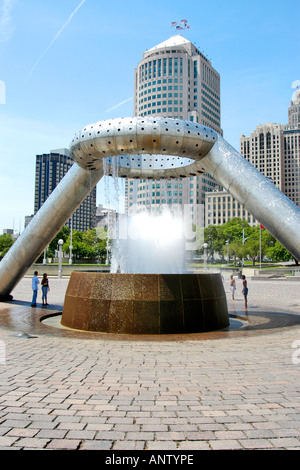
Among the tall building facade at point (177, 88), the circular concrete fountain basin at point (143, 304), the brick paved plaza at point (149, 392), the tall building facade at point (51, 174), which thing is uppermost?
the tall building facade at point (177, 88)

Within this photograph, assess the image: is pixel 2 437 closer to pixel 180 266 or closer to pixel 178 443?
pixel 178 443

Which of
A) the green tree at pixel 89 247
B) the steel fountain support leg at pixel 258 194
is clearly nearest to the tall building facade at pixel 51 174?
the green tree at pixel 89 247

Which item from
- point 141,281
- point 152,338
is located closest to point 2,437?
point 152,338

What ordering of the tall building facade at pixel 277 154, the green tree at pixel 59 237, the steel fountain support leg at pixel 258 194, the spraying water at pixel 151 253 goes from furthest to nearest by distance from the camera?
the tall building facade at pixel 277 154, the green tree at pixel 59 237, the spraying water at pixel 151 253, the steel fountain support leg at pixel 258 194

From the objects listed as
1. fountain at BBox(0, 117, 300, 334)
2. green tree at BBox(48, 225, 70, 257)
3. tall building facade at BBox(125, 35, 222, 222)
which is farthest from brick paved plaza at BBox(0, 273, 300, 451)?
tall building facade at BBox(125, 35, 222, 222)

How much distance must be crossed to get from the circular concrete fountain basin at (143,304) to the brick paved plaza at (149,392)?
71 centimetres

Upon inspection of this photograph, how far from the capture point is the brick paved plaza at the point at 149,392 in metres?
3.75

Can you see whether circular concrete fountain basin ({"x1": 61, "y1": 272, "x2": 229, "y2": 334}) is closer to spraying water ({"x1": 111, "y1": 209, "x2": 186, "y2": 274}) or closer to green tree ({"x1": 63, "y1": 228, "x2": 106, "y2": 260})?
spraying water ({"x1": 111, "y1": 209, "x2": 186, "y2": 274})

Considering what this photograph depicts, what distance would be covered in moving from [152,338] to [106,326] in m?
1.42

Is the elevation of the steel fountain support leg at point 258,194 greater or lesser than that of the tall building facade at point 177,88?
lesser

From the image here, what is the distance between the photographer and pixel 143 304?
32.5 feet

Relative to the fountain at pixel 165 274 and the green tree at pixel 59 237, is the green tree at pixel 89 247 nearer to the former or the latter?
the green tree at pixel 59 237

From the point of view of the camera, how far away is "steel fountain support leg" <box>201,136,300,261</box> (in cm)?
1012
